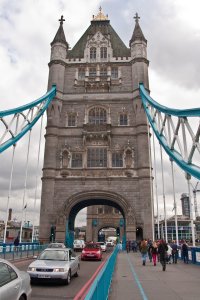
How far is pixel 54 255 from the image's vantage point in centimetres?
1162

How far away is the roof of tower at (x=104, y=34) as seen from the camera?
4312 centimetres

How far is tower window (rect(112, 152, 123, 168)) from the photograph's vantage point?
35531 millimetres

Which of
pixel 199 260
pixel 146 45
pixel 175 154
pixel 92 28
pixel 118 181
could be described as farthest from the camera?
pixel 92 28

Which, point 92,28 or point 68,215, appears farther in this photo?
point 92,28

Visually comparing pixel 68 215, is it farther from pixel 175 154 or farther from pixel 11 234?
pixel 11 234

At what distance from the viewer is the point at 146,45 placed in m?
42.4

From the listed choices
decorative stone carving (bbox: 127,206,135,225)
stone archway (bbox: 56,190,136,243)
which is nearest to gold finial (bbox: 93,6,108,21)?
stone archway (bbox: 56,190,136,243)

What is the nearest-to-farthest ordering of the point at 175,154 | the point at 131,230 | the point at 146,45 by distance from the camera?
the point at 175,154 → the point at 131,230 → the point at 146,45

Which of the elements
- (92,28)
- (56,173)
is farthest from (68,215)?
(92,28)

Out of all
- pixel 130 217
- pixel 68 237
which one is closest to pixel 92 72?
pixel 130 217

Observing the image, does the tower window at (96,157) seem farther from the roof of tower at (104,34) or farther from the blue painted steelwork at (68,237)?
the roof of tower at (104,34)

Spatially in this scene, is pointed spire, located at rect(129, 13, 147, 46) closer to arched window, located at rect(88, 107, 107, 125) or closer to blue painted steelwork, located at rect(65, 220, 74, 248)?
arched window, located at rect(88, 107, 107, 125)

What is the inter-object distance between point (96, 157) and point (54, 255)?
24.8 m

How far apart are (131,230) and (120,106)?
52.6ft
